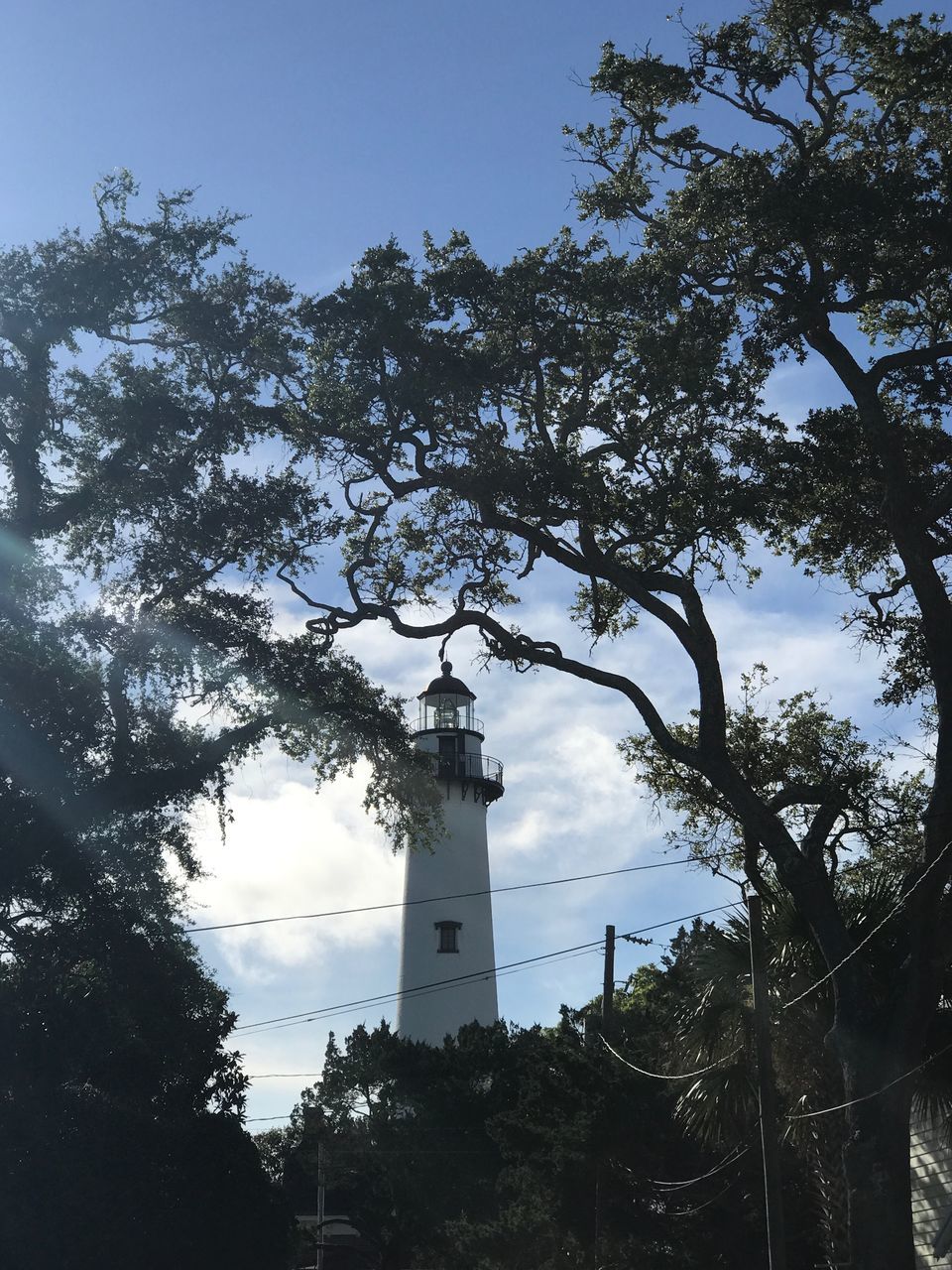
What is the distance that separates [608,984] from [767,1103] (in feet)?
36.2

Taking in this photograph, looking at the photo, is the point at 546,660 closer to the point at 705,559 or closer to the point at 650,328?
the point at 705,559

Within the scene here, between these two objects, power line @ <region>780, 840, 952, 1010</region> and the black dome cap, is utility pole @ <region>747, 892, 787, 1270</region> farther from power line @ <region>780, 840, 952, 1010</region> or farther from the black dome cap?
the black dome cap

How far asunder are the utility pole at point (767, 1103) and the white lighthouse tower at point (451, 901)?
24.2 meters

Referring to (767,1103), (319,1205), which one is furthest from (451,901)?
(767,1103)

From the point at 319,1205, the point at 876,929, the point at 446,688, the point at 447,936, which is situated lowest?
the point at 319,1205

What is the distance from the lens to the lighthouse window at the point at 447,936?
40.5 m

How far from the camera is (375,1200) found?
35.5 metres

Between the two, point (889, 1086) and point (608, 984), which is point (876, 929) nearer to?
point (889, 1086)

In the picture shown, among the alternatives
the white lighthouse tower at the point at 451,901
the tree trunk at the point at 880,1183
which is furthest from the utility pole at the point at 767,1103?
the white lighthouse tower at the point at 451,901

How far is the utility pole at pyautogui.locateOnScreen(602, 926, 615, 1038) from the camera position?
24.3 meters

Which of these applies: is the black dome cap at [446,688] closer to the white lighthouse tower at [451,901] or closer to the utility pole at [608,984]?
the white lighthouse tower at [451,901]

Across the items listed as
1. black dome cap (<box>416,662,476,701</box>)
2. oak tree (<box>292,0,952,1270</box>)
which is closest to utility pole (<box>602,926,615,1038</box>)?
oak tree (<box>292,0,952,1270</box>)

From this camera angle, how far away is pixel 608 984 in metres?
25.2

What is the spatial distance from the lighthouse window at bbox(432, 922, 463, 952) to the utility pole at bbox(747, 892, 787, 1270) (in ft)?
86.1
